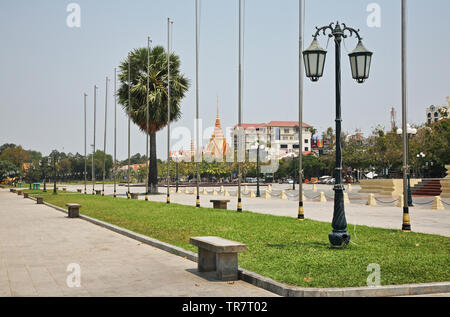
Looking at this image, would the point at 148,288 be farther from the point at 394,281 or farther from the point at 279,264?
the point at 394,281

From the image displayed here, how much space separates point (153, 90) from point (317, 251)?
1461 inches

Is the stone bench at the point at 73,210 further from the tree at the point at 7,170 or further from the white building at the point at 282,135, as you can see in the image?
the white building at the point at 282,135

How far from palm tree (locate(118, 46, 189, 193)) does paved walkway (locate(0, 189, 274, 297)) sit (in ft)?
100

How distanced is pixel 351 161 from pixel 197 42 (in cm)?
5542

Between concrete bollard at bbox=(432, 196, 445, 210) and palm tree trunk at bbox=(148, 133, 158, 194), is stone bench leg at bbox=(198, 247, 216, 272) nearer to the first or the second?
concrete bollard at bbox=(432, 196, 445, 210)

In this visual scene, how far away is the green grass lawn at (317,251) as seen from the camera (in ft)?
26.7

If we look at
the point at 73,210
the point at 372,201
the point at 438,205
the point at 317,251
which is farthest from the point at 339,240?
the point at 372,201

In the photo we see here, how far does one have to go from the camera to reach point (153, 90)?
151 ft

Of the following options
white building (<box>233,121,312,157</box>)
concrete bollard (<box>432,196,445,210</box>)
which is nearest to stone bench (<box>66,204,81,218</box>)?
concrete bollard (<box>432,196,445,210</box>)

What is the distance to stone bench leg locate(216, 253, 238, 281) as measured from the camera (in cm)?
850

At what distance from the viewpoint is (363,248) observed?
11281 millimetres

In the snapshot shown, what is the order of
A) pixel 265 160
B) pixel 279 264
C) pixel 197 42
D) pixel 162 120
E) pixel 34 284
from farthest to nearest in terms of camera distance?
pixel 265 160 → pixel 162 120 → pixel 197 42 → pixel 279 264 → pixel 34 284

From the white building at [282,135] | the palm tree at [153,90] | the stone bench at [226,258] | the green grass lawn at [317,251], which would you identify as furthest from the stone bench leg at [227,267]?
the white building at [282,135]
